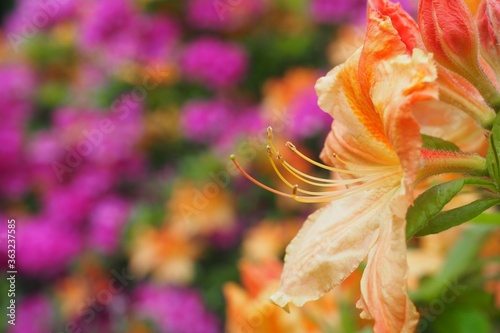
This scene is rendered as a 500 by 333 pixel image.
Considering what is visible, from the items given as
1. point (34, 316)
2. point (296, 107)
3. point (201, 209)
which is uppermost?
point (296, 107)

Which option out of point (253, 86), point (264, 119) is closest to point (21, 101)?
point (253, 86)

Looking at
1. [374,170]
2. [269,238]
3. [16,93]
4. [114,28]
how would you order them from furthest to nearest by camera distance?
[16,93] < [114,28] < [269,238] < [374,170]

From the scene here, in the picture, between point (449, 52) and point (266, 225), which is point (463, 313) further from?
point (266, 225)

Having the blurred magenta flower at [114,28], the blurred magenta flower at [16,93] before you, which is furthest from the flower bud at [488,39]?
the blurred magenta flower at [16,93]

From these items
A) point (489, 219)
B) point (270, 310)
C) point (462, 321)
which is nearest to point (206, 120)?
point (270, 310)

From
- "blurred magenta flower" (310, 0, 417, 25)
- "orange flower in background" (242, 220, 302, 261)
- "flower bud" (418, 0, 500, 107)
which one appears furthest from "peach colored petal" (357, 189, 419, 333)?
"blurred magenta flower" (310, 0, 417, 25)

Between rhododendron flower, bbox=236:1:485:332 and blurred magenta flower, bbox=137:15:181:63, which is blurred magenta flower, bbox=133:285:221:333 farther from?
rhododendron flower, bbox=236:1:485:332

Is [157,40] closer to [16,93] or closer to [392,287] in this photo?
[16,93]

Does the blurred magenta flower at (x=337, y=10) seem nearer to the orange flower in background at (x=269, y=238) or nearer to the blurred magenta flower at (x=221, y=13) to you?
the blurred magenta flower at (x=221, y=13)
